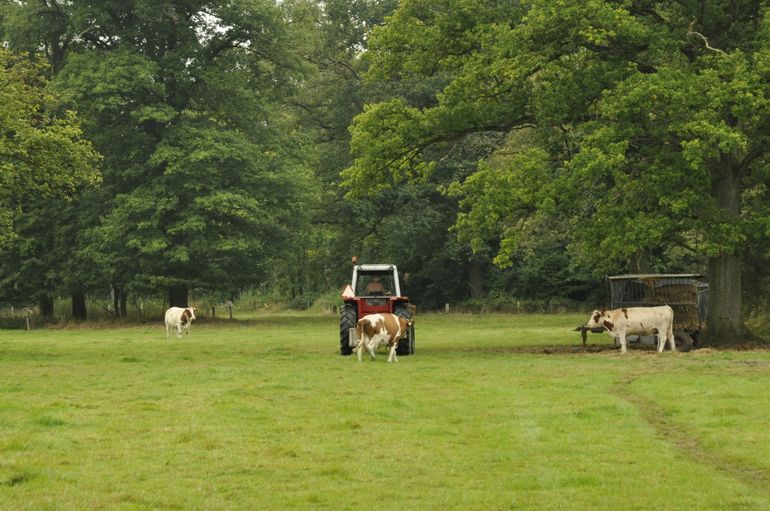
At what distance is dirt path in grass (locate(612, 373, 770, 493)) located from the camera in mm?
11078

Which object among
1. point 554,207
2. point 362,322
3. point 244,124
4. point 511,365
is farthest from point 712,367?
point 244,124

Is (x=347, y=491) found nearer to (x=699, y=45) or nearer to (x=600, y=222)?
(x=600, y=222)

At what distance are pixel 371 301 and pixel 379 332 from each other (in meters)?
2.95

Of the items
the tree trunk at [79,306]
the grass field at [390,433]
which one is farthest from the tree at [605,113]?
A: the tree trunk at [79,306]

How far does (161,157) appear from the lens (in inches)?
1861

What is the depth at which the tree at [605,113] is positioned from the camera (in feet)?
86.5

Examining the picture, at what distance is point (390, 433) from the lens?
14000 millimetres

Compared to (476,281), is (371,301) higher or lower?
lower

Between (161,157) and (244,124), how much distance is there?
6575 mm

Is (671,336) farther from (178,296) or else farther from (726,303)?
(178,296)

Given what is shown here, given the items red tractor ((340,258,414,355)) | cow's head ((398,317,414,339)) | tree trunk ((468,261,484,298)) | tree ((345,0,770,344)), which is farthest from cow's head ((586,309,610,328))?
tree trunk ((468,261,484,298))

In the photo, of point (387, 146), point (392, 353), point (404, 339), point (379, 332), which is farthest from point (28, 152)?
point (392, 353)

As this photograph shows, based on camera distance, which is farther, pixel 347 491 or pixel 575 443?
pixel 575 443

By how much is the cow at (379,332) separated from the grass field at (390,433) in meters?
0.46
